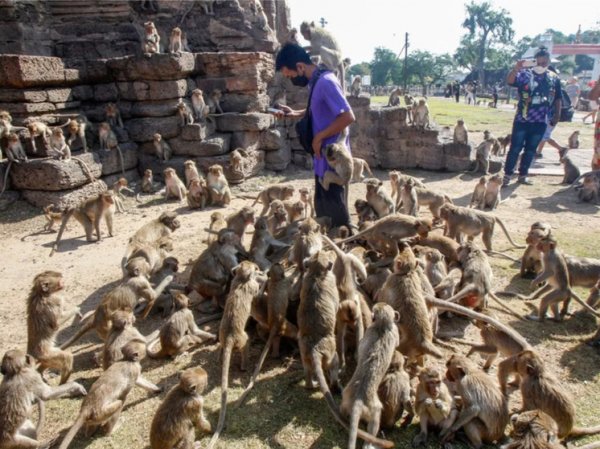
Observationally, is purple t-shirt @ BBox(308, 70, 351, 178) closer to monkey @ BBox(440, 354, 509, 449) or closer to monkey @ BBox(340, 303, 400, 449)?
monkey @ BBox(340, 303, 400, 449)

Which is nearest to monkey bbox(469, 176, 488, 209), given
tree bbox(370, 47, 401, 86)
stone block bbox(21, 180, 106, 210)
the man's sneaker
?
the man's sneaker

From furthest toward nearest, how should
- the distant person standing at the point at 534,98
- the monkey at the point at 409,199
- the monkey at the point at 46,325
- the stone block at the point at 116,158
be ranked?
the stone block at the point at 116,158 < the distant person standing at the point at 534,98 < the monkey at the point at 409,199 < the monkey at the point at 46,325

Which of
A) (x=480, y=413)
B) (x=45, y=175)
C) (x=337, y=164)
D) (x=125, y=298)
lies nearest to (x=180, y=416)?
(x=125, y=298)

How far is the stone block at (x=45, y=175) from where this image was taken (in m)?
11.9

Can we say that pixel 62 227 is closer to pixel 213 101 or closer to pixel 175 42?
pixel 213 101

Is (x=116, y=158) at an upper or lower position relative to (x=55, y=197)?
upper

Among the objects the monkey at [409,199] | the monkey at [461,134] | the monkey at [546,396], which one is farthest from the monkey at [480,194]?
the monkey at [546,396]

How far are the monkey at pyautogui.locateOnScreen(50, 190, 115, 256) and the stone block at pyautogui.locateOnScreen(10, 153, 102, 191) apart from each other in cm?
213

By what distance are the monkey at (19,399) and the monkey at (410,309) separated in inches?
149

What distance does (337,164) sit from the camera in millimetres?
6973

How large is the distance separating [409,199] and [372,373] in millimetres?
6117

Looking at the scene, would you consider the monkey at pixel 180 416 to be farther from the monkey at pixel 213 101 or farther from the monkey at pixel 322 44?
the monkey at pixel 213 101

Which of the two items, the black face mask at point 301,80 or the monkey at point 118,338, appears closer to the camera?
the monkey at point 118,338

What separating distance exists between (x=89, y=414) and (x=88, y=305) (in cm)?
372
